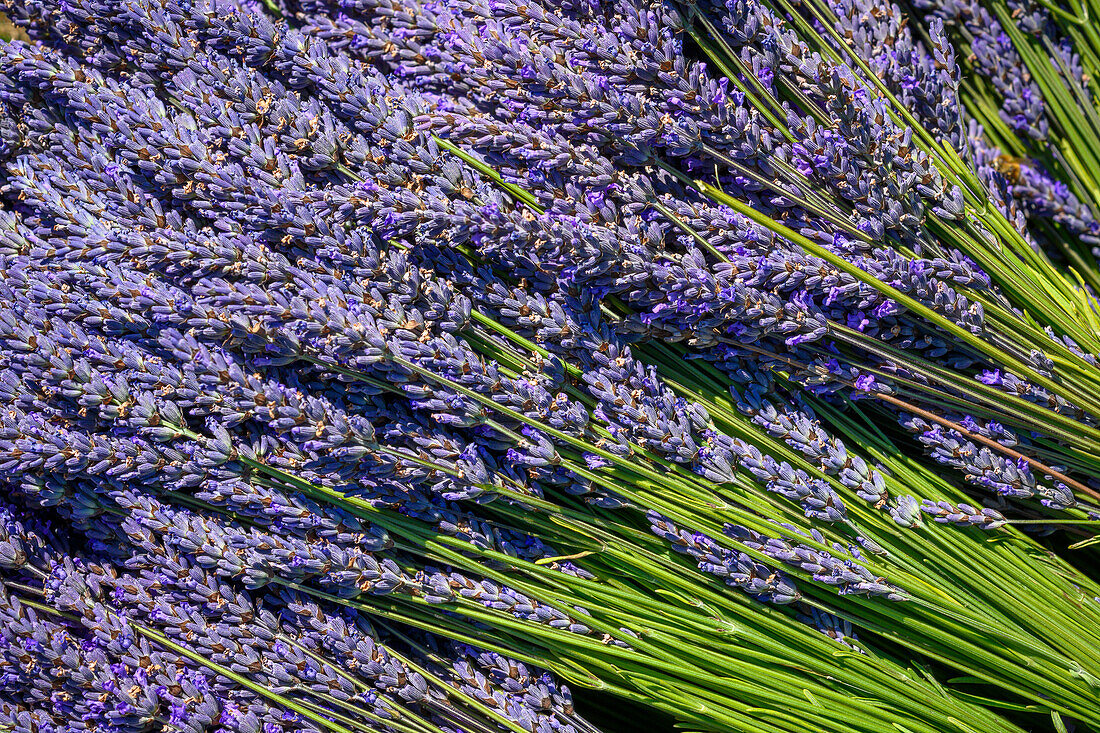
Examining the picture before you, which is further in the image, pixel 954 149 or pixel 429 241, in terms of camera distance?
pixel 954 149

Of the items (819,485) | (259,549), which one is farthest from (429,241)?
(819,485)

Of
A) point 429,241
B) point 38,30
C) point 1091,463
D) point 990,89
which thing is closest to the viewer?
point 429,241

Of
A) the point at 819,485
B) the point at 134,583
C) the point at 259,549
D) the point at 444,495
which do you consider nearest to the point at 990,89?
the point at 819,485

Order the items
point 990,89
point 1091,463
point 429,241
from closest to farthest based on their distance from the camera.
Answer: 1. point 429,241
2. point 1091,463
3. point 990,89

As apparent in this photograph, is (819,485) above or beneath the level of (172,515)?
above

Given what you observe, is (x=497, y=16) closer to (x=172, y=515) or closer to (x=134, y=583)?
(x=172, y=515)

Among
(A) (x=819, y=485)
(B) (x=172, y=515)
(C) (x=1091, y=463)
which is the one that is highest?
(C) (x=1091, y=463)
